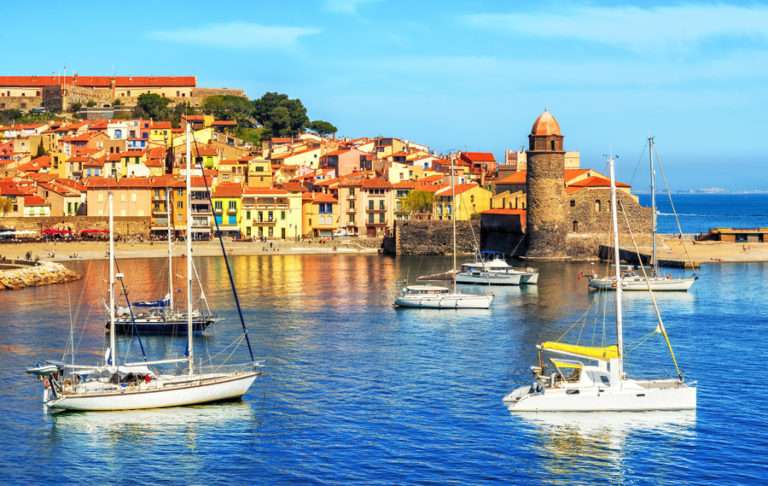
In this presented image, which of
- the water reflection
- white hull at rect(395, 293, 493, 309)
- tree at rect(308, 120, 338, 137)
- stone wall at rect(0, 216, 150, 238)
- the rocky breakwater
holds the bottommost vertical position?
the water reflection

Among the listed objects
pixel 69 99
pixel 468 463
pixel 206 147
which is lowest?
pixel 468 463

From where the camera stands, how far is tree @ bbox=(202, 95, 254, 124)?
14700cm

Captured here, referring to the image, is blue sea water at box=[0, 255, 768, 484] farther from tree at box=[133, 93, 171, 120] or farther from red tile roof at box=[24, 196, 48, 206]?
tree at box=[133, 93, 171, 120]

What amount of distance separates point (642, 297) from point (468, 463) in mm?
33947

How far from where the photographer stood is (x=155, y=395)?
104 ft

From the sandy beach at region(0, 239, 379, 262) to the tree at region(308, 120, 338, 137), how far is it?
60440 mm

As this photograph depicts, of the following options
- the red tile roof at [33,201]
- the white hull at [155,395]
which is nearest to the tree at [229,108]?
the red tile roof at [33,201]

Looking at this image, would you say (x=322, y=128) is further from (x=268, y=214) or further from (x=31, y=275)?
(x=31, y=275)

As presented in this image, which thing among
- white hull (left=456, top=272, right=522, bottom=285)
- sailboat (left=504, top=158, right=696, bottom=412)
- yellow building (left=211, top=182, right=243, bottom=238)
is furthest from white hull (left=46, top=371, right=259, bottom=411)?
yellow building (left=211, top=182, right=243, bottom=238)

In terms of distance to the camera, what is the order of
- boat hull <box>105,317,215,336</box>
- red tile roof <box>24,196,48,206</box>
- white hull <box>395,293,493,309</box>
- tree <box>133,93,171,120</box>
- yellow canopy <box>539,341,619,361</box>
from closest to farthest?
yellow canopy <box>539,341,619,361</box>, boat hull <box>105,317,215,336</box>, white hull <box>395,293,493,309</box>, red tile roof <box>24,196,48,206</box>, tree <box>133,93,171,120</box>

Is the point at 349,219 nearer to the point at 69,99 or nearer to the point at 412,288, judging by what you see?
the point at 412,288

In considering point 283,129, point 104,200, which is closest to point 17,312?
point 104,200

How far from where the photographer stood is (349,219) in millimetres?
100438

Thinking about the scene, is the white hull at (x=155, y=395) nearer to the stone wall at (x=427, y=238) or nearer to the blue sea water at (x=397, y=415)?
the blue sea water at (x=397, y=415)
